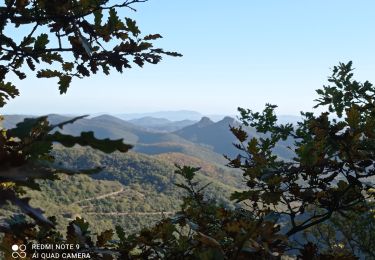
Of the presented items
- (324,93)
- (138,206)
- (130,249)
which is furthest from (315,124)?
(138,206)

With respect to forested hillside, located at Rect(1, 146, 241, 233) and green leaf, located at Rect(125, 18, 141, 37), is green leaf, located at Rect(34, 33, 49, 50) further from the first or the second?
forested hillside, located at Rect(1, 146, 241, 233)

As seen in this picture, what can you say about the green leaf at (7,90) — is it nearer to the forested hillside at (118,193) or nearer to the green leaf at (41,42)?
the green leaf at (41,42)

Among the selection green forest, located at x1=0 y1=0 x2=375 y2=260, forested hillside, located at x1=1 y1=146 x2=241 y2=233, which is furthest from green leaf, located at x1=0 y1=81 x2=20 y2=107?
forested hillside, located at x1=1 y1=146 x2=241 y2=233

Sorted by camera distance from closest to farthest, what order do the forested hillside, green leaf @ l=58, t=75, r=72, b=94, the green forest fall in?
the green forest → green leaf @ l=58, t=75, r=72, b=94 → the forested hillside

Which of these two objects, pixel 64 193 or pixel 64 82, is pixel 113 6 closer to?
pixel 64 82

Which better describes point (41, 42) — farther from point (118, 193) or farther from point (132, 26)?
point (118, 193)

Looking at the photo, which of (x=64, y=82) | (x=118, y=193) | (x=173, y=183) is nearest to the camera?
(x=173, y=183)

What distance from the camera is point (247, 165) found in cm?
400

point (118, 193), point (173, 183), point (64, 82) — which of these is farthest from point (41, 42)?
point (118, 193)

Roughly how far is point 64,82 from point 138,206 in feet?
455

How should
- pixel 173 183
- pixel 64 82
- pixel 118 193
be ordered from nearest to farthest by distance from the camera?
pixel 173 183
pixel 64 82
pixel 118 193

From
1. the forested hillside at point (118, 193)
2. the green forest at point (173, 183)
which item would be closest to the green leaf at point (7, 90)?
the green forest at point (173, 183)

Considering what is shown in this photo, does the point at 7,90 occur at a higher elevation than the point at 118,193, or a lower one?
higher

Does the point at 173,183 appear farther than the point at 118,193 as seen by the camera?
No
